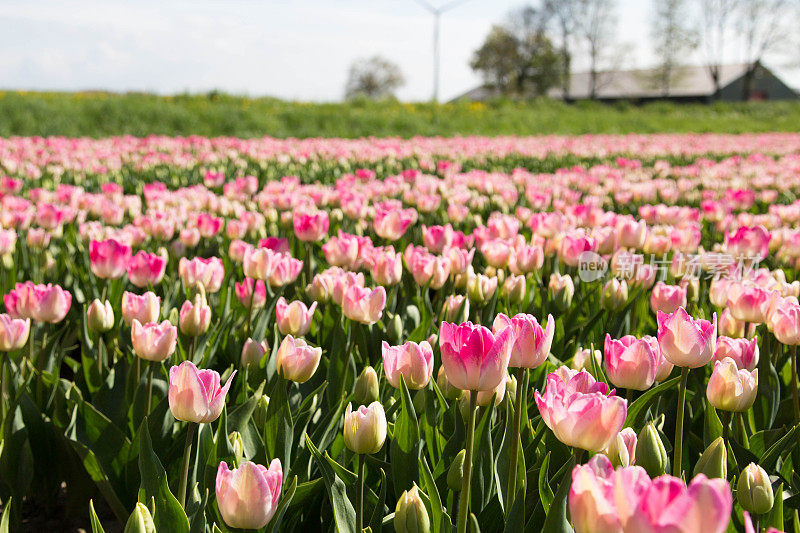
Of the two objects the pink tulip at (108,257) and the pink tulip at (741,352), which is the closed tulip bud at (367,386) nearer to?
the pink tulip at (741,352)

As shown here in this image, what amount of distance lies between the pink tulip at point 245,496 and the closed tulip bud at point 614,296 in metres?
1.51

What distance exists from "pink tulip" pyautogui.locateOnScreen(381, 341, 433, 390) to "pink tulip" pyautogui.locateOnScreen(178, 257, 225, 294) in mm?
1098

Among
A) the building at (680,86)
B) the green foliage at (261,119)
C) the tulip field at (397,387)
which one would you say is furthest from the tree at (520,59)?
the tulip field at (397,387)

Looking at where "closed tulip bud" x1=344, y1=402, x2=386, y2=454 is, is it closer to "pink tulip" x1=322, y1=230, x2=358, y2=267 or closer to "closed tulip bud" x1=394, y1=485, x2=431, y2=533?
"closed tulip bud" x1=394, y1=485, x2=431, y2=533

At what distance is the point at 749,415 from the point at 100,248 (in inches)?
80.4

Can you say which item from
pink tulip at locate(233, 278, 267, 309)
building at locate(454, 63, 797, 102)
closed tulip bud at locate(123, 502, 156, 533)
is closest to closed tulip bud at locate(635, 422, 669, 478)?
closed tulip bud at locate(123, 502, 156, 533)

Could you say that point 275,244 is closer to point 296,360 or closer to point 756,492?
point 296,360

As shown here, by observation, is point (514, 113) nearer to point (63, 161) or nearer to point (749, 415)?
point (63, 161)

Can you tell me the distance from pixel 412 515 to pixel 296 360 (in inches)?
21.3

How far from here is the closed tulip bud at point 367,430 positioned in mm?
1227

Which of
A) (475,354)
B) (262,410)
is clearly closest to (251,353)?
(262,410)

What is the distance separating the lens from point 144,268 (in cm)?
240

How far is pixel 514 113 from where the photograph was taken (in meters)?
25.0

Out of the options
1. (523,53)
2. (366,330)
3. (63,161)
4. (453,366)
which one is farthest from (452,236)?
(523,53)
